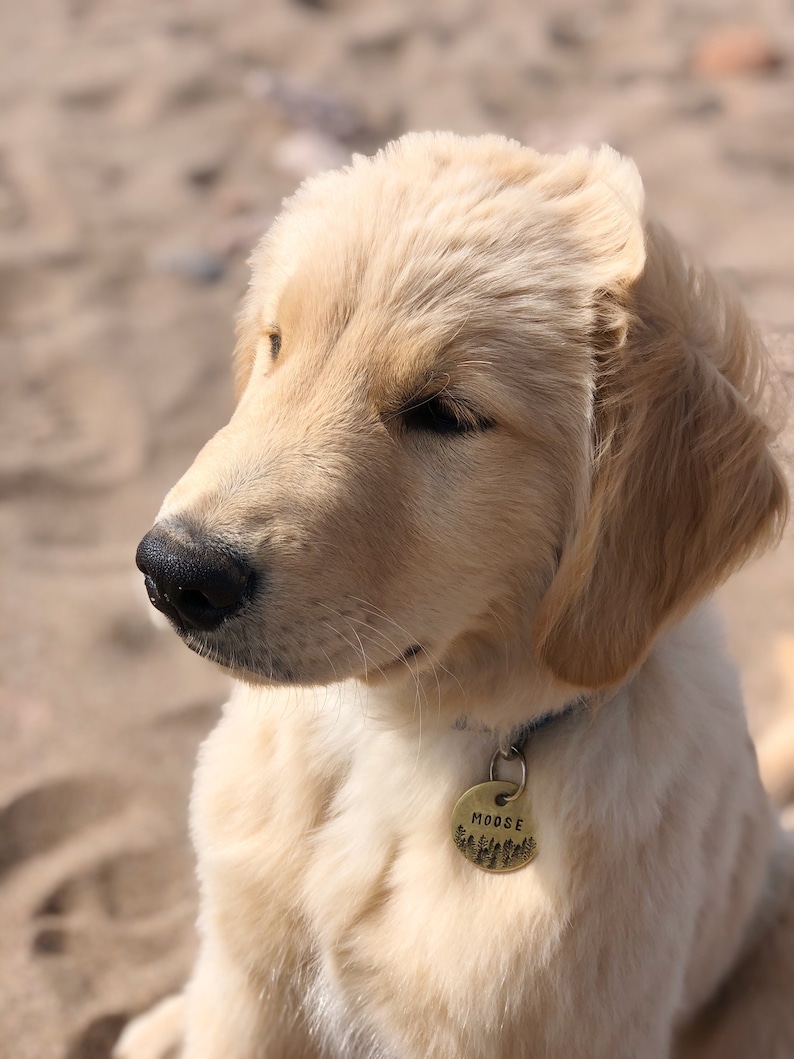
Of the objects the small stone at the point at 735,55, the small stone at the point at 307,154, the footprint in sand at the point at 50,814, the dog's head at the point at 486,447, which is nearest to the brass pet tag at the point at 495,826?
the dog's head at the point at 486,447

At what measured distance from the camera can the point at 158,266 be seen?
491 centimetres

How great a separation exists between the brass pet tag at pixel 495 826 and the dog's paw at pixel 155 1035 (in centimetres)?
109

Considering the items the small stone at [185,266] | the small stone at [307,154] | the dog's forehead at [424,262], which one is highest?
the small stone at [307,154]

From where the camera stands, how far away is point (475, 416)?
1.73 metres

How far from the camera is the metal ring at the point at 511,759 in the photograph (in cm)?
194

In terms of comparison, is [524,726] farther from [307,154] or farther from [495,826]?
[307,154]

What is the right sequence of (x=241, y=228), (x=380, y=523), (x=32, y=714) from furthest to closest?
1. (x=241, y=228)
2. (x=32, y=714)
3. (x=380, y=523)

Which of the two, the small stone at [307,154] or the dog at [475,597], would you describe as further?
the small stone at [307,154]

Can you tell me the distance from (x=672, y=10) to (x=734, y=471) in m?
6.52

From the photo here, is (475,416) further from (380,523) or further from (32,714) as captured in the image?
(32,714)

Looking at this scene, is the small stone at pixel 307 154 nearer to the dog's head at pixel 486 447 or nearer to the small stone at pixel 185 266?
the small stone at pixel 185 266

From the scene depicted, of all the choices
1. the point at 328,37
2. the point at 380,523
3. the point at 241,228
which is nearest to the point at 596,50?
the point at 328,37

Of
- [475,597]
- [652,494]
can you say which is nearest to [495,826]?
[475,597]

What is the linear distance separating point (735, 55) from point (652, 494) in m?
5.91
